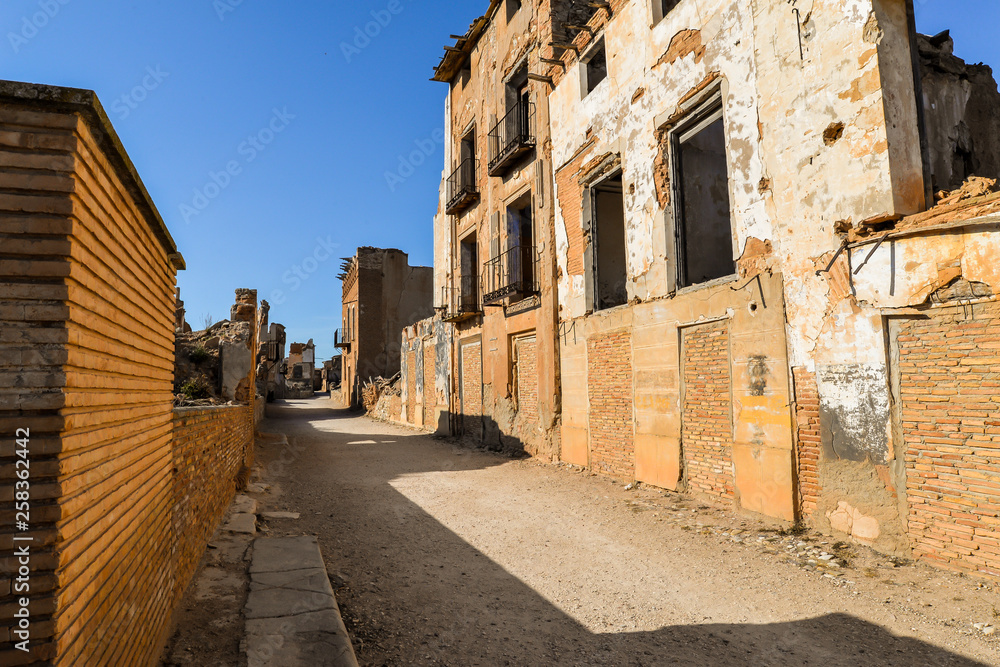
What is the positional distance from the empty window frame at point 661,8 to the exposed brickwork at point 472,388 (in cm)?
858

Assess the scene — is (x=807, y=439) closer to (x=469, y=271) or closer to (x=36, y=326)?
(x=36, y=326)

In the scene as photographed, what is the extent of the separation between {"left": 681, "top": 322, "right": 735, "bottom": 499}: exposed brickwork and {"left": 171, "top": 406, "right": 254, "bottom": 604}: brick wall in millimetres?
5678

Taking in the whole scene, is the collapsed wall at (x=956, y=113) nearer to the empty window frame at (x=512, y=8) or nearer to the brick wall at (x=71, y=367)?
the brick wall at (x=71, y=367)

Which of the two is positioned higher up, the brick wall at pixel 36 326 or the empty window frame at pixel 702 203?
the empty window frame at pixel 702 203

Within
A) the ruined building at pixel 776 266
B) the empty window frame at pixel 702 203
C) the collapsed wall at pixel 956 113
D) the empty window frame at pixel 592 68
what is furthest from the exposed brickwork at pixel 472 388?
the collapsed wall at pixel 956 113

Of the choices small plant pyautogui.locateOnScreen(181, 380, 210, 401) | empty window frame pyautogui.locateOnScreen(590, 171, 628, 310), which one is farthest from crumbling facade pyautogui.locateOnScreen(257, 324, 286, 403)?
empty window frame pyautogui.locateOnScreen(590, 171, 628, 310)

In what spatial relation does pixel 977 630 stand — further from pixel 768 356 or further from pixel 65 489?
pixel 65 489

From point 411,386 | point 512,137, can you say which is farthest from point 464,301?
point 411,386

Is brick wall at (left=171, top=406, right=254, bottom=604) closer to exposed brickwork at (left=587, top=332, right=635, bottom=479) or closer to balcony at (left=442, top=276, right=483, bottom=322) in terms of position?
exposed brickwork at (left=587, top=332, right=635, bottom=479)

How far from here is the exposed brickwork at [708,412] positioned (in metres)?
7.05

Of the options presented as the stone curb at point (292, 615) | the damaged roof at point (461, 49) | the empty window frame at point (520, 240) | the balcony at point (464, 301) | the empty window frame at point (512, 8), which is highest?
the damaged roof at point (461, 49)

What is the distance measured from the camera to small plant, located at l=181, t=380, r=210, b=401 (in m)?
11.3

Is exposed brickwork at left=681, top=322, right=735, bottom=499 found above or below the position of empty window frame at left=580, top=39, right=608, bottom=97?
below

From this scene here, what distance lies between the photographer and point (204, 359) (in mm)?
12586
